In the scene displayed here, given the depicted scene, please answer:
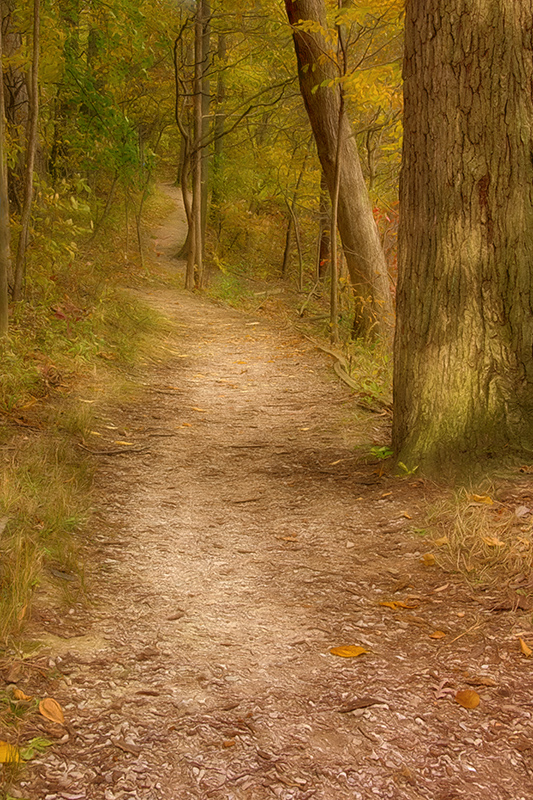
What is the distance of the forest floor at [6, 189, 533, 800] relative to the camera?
6.32ft

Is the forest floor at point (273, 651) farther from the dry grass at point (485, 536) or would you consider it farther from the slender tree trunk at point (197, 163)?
the slender tree trunk at point (197, 163)

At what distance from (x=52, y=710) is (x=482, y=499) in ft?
7.45

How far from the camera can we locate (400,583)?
311cm

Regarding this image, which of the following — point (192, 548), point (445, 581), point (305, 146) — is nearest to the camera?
point (445, 581)

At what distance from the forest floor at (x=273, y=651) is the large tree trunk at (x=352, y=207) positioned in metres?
4.49

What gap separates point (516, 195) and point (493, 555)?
1.91 meters

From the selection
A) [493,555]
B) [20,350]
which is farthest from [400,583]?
[20,350]

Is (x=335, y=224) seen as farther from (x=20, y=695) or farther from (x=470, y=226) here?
(x=20, y=695)

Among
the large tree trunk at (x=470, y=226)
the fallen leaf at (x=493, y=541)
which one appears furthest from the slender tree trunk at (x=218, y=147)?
the fallen leaf at (x=493, y=541)

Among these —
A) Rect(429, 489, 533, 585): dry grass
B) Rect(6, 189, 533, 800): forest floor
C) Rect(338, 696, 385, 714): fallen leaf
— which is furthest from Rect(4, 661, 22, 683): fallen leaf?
Rect(429, 489, 533, 585): dry grass

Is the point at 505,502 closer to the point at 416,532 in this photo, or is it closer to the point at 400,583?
the point at 416,532

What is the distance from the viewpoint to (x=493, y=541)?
3.07 meters

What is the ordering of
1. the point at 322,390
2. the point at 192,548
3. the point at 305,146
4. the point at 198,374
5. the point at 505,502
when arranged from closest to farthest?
the point at 505,502 < the point at 192,548 < the point at 322,390 < the point at 198,374 < the point at 305,146

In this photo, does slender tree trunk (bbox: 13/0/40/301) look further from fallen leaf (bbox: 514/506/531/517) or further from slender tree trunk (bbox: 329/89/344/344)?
fallen leaf (bbox: 514/506/531/517)
